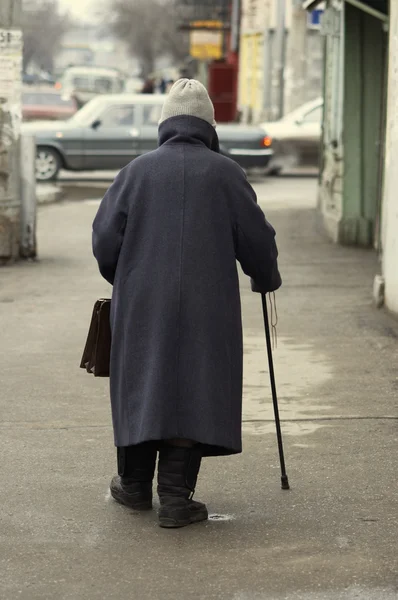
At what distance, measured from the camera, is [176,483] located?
5.14m

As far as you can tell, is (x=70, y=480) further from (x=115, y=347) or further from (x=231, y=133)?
(x=231, y=133)

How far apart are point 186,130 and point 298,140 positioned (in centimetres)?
1894

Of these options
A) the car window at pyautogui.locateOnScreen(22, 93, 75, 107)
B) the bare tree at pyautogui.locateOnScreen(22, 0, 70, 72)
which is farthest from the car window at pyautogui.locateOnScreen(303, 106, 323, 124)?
the bare tree at pyautogui.locateOnScreen(22, 0, 70, 72)

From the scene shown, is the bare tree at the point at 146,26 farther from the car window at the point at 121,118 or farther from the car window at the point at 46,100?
the car window at the point at 121,118

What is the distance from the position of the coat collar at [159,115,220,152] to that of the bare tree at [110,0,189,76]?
80.6 metres

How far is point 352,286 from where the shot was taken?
11.5 metres

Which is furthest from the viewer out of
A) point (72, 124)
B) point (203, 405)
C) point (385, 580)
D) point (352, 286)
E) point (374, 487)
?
point (72, 124)

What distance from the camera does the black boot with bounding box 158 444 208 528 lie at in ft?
16.8

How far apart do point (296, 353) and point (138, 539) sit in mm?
3714

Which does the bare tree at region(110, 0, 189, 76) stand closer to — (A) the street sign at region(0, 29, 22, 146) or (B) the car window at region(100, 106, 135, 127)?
(B) the car window at region(100, 106, 135, 127)

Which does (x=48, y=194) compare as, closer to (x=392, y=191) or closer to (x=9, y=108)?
(x=9, y=108)

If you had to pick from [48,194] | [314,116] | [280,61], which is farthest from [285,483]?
[280,61]

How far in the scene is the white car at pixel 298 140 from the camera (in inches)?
938

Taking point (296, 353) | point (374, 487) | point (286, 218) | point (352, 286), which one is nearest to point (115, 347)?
point (374, 487)
